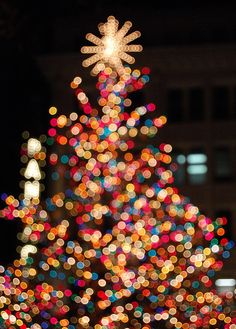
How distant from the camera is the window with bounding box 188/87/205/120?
2880 cm

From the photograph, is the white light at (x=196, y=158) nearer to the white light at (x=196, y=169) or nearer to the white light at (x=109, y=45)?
the white light at (x=196, y=169)

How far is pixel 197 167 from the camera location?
28.6 m

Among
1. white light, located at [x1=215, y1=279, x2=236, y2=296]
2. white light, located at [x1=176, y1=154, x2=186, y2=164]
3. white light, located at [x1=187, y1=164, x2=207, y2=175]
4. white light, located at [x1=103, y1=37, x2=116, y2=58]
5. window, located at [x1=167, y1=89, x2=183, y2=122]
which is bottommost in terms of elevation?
white light, located at [x1=215, y1=279, x2=236, y2=296]

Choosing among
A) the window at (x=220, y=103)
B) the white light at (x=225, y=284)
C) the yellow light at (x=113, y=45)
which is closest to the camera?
the yellow light at (x=113, y=45)

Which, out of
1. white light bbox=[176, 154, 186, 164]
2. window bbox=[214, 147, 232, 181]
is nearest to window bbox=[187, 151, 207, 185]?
white light bbox=[176, 154, 186, 164]

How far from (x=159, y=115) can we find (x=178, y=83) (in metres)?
1.31

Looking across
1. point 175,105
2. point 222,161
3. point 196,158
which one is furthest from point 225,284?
point 175,105

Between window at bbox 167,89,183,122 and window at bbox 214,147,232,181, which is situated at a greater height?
window at bbox 167,89,183,122

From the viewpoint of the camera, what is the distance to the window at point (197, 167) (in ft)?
93.7

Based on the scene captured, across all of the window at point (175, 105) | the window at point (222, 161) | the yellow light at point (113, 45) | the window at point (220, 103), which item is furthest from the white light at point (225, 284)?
the yellow light at point (113, 45)

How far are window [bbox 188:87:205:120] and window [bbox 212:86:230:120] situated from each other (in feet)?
1.24

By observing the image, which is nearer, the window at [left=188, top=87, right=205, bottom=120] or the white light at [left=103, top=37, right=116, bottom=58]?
the white light at [left=103, top=37, right=116, bottom=58]

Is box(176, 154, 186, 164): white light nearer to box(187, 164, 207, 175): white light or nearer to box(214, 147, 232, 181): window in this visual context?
box(187, 164, 207, 175): white light

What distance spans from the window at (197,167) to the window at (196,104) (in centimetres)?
125
